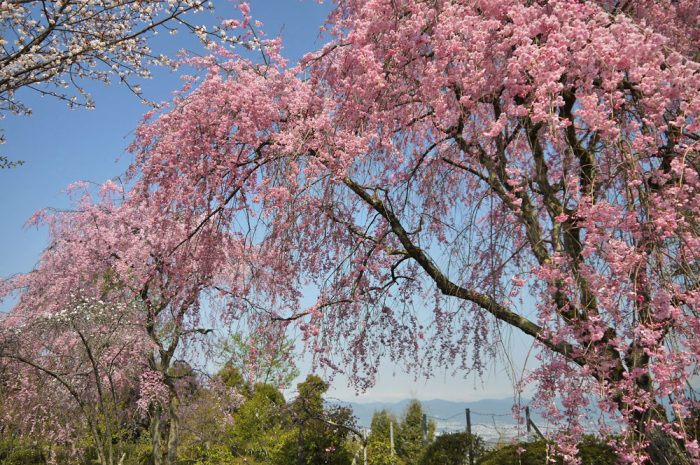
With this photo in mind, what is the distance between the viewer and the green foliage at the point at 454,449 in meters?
9.24

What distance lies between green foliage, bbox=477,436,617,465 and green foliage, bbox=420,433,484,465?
977 millimetres

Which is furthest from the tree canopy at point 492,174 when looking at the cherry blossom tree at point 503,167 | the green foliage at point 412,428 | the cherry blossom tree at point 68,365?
the green foliage at point 412,428

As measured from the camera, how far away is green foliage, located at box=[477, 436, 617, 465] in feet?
22.9

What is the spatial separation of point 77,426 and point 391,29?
904cm

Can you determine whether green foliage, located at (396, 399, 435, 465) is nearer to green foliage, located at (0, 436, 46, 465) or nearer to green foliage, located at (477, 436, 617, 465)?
green foliage, located at (477, 436, 617, 465)

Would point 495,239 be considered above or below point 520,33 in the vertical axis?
below

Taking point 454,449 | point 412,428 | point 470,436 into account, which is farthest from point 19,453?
point 470,436

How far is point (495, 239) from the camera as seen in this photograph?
3.83m

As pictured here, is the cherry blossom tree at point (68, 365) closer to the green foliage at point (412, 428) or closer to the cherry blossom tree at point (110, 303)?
the cherry blossom tree at point (110, 303)

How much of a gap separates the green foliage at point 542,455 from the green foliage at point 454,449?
98 centimetres

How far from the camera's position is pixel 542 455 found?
24.0 ft

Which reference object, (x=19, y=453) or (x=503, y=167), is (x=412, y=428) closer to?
(x=19, y=453)

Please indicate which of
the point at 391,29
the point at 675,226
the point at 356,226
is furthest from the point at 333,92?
the point at 675,226

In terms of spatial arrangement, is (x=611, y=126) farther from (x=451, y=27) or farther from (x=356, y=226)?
(x=356, y=226)
